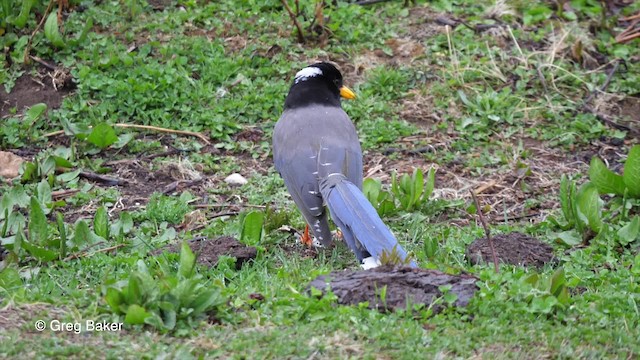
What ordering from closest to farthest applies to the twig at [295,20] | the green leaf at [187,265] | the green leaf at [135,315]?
the green leaf at [135,315], the green leaf at [187,265], the twig at [295,20]

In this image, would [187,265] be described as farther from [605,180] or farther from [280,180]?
[605,180]

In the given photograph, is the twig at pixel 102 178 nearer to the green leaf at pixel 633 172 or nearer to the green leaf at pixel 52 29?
the green leaf at pixel 52 29

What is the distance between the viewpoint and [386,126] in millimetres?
8500

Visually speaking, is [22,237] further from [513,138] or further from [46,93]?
[513,138]

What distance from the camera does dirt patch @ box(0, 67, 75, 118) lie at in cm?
854

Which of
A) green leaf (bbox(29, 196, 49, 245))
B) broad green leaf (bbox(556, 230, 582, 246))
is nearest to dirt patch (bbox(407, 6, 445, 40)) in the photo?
broad green leaf (bbox(556, 230, 582, 246))

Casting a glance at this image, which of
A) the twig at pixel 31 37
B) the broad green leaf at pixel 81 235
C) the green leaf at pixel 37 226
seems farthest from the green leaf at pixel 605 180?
the twig at pixel 31 37

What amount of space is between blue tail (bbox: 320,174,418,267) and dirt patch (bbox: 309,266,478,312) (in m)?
0.27

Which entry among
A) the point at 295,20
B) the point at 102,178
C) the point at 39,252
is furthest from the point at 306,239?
the point at 295,20

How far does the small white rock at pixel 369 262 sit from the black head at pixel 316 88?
75.2 inches

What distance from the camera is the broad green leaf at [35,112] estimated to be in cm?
815

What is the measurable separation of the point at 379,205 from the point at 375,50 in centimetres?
279

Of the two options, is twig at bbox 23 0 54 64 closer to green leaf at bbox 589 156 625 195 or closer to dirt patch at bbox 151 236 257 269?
dirt patch at bbox 151 236 257 269

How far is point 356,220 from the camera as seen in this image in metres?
5.79
